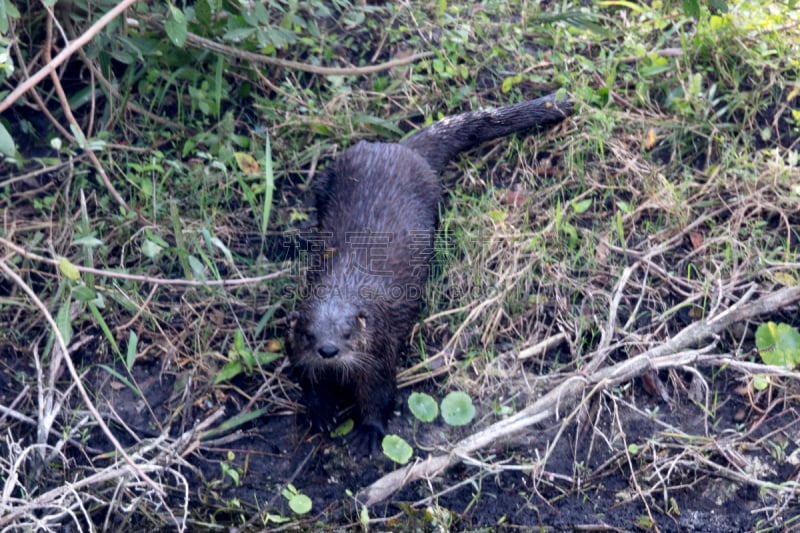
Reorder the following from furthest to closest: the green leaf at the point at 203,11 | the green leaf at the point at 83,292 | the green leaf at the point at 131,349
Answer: the green leaf at the point at 203,11, the green leaf at the point at 131,349, the green leaf at the point at 83,292

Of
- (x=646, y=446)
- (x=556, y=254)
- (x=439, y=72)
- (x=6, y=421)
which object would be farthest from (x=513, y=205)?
(x=6, y=421)

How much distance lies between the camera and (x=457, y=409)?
137 inches

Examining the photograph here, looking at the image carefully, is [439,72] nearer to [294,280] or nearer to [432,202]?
[432,202]

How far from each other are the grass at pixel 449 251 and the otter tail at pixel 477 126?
0.28ft

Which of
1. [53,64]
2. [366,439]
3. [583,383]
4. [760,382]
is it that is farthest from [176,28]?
[760,382]

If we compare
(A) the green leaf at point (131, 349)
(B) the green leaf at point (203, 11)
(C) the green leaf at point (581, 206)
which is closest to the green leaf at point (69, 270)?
(A) the green leaf at point (131, 349)

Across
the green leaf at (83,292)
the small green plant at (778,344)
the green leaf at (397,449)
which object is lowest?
the green leaf at (397,449)

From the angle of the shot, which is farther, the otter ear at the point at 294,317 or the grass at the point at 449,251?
the otter ear at the point at 294,317

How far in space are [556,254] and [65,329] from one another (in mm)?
1895

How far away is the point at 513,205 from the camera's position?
4.20 m

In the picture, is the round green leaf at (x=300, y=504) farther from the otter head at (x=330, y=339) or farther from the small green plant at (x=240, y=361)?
the small green plant at (x=240, y=361)

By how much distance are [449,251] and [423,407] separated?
778 mm

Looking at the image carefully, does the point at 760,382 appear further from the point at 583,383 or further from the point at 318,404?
the point at 318,404

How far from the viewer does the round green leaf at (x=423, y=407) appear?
349cm
